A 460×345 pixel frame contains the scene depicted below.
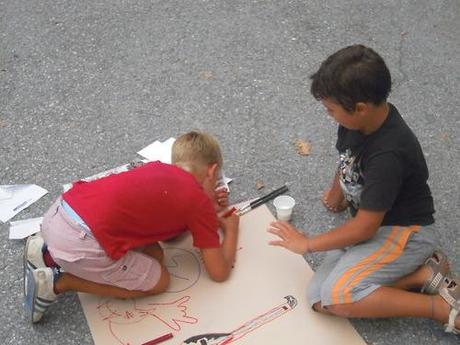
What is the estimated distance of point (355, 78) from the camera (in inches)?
50.7

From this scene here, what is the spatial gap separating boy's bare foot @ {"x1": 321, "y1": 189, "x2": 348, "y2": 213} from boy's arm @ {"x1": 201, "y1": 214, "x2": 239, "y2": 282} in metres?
0.34

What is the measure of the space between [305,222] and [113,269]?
702 mm

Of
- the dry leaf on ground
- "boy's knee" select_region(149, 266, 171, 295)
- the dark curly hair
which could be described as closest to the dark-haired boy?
the dark curly hair

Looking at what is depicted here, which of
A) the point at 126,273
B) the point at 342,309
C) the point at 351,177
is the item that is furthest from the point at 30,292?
the point at 351,177

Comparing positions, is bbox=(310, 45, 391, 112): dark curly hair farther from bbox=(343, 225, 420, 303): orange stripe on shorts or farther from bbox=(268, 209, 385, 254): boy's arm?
bbox=(343, 225, 420, 303): orange stripe on shorts

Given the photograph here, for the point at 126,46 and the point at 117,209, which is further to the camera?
the point at 126,46

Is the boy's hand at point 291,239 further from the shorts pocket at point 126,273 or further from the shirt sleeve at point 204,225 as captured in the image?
the shorts pocket at point 126,273

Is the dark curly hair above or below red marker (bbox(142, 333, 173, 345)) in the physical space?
above

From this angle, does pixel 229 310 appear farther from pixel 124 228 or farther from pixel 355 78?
pixel 355 78

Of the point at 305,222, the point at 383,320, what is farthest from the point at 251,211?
the point at 383,320

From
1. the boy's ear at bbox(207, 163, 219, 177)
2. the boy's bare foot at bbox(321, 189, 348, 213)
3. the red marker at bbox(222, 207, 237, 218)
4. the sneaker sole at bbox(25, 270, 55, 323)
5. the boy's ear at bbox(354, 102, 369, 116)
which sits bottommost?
the sneaker sole at bbox(25, 270, 55, 323)

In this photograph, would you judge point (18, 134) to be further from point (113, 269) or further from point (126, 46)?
point (113, 269)

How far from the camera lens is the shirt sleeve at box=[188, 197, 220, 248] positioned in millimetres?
1463

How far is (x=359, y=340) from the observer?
1.48 meters
